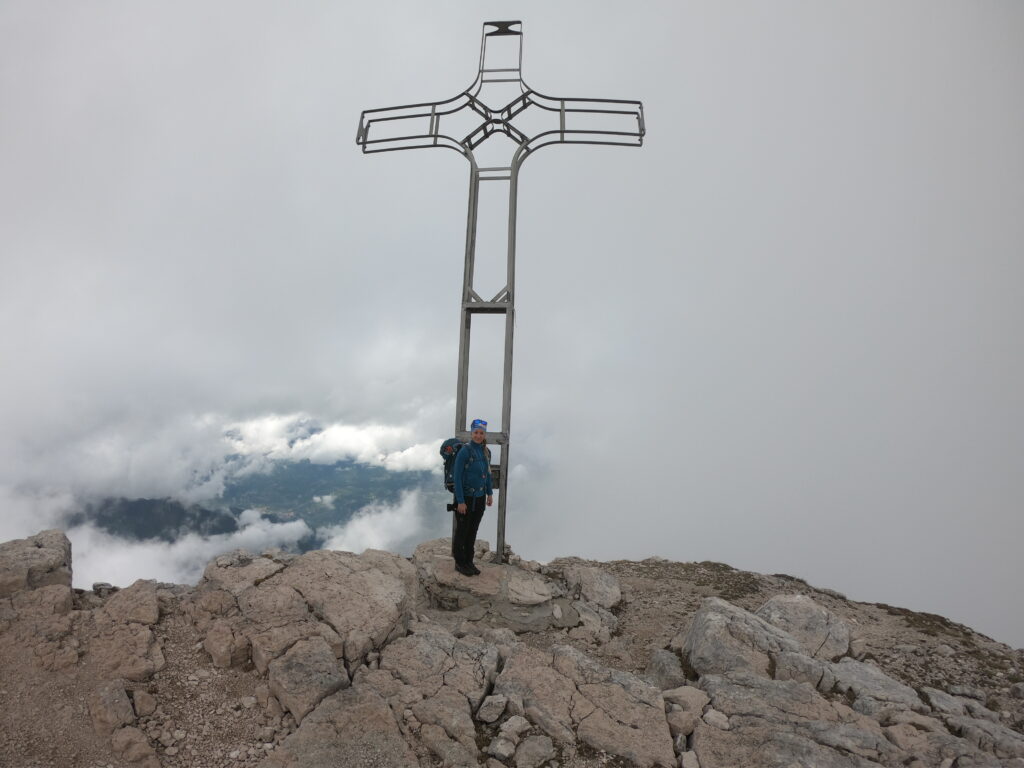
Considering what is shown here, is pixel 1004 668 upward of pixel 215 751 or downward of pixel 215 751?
downward

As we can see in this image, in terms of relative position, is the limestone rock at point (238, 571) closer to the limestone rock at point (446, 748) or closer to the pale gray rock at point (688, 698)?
the limestone rock at point (446, 748)

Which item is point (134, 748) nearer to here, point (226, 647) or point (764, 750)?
point (226, 647)

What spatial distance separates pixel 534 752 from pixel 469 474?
4933 millimetres

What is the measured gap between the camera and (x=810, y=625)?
8.05 meters

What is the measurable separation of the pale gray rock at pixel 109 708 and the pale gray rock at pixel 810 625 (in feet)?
29.8

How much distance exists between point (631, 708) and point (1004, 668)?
7106 millimetres

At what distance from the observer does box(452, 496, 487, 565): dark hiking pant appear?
960cm

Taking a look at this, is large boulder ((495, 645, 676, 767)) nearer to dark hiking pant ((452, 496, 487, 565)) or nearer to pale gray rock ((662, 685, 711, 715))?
pale gray rock ((662, 685, 711, 715))

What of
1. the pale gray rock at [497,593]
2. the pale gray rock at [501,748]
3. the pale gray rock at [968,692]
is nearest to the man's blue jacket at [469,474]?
the pale gray rock at [497,593]

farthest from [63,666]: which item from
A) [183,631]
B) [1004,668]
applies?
[1004,668]

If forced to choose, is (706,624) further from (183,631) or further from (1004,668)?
(183,631)

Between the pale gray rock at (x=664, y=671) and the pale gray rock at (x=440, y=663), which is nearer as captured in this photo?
the pale gray rock at (x=440, y=663)

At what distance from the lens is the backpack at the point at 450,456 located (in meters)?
9.55

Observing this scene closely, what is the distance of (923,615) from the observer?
10.3 meters
